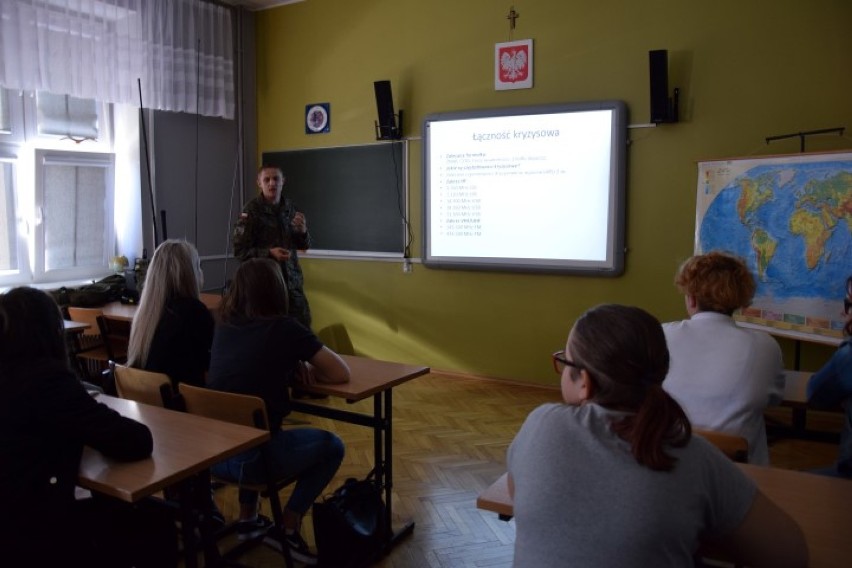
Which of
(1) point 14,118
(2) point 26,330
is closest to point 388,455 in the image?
(2) point 26,330

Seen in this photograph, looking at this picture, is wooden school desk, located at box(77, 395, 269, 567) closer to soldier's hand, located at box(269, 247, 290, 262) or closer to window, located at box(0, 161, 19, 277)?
soldier's hand, located at box(269, 247, 290, 262)

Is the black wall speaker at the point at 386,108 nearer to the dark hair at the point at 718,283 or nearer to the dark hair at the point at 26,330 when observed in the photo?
the dark hair at the point at 718,283

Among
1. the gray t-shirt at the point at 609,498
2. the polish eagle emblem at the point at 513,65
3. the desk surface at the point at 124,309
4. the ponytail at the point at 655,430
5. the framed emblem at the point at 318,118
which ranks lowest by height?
the desk surface at the point at 124,309

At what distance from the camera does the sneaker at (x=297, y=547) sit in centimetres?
253

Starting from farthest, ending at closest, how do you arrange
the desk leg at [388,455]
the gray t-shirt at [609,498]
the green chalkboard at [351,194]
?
the green chalkboard at [351,194] < the desk leg at [388,455] < the gray t-shirt at [609,498]

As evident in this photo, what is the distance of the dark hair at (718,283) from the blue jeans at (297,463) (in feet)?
4.45

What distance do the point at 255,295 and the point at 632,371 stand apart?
5.16ft

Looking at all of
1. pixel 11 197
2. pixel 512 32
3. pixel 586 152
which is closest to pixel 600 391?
pixel 586 152

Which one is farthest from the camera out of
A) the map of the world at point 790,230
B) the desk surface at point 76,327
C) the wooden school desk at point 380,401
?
the desk surface at point 76,327

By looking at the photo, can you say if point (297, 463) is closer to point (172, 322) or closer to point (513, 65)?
point (172, 322)

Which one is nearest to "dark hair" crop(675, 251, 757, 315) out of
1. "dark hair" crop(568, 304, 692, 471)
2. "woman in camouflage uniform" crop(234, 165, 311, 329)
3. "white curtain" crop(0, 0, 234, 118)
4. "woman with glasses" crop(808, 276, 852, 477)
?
"woman with glasses" crop(808, 276, 852, 477)

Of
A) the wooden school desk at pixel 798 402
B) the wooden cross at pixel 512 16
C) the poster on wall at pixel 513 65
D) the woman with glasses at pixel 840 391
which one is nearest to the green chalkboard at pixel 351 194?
the poster on wall at pixel 513 65

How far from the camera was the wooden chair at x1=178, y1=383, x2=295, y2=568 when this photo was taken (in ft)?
6.85

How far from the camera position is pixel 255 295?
2344mm
